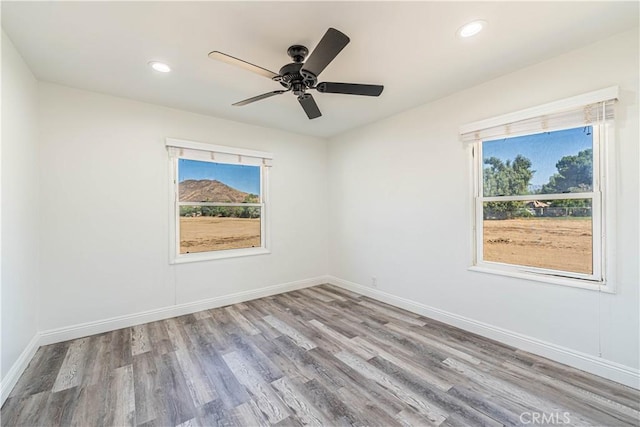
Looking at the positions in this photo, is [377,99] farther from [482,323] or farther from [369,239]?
[482,323]

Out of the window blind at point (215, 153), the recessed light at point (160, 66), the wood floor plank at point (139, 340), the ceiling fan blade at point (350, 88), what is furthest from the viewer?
the window blind at point (215, 153)

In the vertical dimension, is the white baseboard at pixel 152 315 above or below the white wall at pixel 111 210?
below

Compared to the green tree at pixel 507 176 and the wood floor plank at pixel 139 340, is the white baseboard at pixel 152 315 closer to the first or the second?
the wood floor plank at pixel 139 340

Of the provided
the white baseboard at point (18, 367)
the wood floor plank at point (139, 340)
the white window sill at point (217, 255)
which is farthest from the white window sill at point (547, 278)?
the white baseboard at point (18, 367)

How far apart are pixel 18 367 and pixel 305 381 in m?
2.27

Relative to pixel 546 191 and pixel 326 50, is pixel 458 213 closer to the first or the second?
pixel 546 191

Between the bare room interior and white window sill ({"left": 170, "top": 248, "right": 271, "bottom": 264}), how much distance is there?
2.3 inches

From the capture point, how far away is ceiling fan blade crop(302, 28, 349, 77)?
158 cm

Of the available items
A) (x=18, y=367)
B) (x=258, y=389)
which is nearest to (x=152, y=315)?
(x=18, y=367)

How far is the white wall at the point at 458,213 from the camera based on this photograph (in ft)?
6.47

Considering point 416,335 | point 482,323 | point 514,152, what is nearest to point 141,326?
point 416,335

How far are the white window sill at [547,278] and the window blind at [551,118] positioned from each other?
1288 millimetres

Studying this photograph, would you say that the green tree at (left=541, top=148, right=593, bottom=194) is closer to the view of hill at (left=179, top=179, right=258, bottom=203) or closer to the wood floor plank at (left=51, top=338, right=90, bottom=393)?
the view of hill at (left=179, top=179, right=258, bottom=203)

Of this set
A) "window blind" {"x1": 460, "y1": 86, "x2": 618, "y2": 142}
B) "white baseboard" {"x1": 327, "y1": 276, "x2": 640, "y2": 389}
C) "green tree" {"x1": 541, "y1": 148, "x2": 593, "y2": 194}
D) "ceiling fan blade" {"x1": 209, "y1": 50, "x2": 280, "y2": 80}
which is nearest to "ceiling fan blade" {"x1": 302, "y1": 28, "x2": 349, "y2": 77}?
"ceiling fan blade" {"x1": 209, "y1": 50, "x2": 280, "y2": 80}
